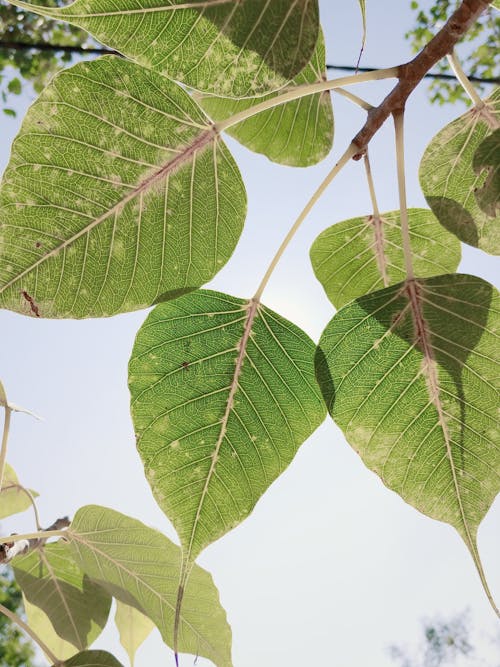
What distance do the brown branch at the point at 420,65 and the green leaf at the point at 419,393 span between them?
118 millimetres

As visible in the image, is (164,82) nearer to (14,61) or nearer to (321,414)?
(321,414)

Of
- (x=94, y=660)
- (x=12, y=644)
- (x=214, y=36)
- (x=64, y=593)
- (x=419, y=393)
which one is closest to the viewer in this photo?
(x=214, y=36)

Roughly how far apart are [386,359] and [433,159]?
0.57 ft

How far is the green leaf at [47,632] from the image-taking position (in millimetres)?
871

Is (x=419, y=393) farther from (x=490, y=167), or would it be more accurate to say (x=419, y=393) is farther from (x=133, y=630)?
(x=133, y=630)

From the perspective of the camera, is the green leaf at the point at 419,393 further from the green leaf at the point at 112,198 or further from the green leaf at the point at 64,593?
the green leaf at the point at 64,593

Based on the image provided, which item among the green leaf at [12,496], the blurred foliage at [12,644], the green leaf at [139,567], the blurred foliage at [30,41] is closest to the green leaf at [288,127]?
the green leaf at [139,567]

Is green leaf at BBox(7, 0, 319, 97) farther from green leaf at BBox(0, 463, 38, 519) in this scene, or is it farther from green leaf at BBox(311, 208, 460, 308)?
green leaf at BBox(0, 463, 38, 519)

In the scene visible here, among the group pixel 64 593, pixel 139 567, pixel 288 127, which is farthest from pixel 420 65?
pixel 64 593

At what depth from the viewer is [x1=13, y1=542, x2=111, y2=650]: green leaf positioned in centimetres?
81

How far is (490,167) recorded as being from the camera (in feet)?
1.52

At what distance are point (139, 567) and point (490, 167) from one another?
52 centimetres

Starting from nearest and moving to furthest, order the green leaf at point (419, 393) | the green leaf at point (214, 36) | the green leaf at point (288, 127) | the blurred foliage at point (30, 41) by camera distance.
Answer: the green leaf at point (214, 36) → the green leaf at point (419, 393) → the green leaf at point (288, 127) → the blurred foliage at point (30, 41)

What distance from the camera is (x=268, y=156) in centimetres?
68
